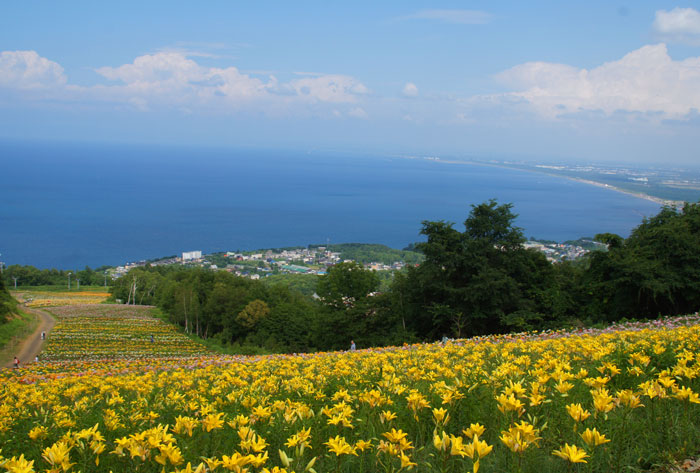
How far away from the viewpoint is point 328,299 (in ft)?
88.1

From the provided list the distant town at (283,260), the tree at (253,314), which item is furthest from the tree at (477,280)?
the distant town at (283,260)

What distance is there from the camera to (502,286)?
18.2 metres

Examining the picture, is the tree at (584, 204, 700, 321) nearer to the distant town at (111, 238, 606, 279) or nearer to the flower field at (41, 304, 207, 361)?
the flower field at (41, 304, 207, 361)

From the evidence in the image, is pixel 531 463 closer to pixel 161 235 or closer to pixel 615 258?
pixel 615 258

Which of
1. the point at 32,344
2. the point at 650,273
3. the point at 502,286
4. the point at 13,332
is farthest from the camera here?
the point at 13,332

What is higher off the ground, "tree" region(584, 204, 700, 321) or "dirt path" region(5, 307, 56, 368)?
"tree" region(584, 204, 700, 321)

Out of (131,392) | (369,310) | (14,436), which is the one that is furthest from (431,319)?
(14,436)

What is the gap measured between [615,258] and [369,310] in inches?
493

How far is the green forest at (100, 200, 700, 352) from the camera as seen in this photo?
1655 centimetres

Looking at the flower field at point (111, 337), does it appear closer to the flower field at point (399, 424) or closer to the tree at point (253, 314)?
the tree at point (253, 314)

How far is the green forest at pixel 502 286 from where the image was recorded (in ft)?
54.3

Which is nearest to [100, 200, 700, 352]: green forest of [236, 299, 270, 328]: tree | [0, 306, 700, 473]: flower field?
[236, 299, 270, 328]: tree

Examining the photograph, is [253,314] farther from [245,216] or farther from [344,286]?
[245,216]

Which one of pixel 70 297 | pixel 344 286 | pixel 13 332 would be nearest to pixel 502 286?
pixel 344 286
